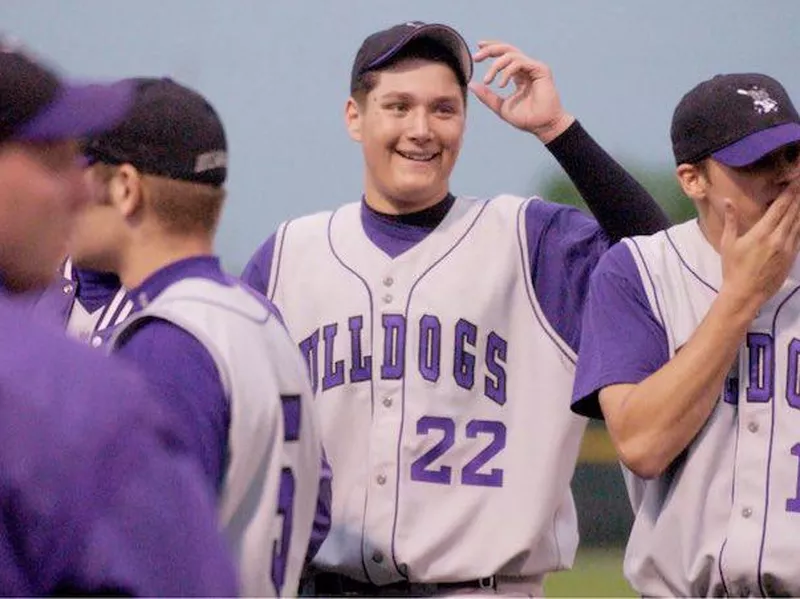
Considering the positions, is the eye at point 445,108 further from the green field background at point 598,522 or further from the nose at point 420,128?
the green field background at point 598,522

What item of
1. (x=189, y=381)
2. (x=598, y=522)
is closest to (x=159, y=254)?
(x=189, y=381)

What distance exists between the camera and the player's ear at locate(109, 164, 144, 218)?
8.39ft

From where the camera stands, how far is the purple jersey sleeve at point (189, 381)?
2.25 m

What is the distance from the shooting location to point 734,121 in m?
2.96

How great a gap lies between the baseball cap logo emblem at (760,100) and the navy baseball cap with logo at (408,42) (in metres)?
0.74

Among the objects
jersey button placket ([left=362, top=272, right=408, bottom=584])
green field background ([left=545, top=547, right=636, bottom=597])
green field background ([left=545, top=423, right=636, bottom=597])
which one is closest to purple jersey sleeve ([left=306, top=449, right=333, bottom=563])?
jersey button placket ([left=362, top=272, right=408, bottom=584])

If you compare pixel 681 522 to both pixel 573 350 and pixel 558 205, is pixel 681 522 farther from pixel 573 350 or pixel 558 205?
pixel 558 205

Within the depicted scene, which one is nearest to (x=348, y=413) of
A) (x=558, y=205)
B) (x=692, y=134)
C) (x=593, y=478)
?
(x=558, y=205)

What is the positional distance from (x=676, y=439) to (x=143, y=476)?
1521 millimetres

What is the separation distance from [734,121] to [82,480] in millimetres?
1791

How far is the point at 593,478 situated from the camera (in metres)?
10.1

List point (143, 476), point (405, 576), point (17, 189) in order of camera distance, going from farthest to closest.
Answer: point (405, 576), point (17, 189), point (143, 476)

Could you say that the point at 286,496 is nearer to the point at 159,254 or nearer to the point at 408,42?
the point at 159,254

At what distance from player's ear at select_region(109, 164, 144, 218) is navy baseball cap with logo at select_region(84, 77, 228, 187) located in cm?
1
